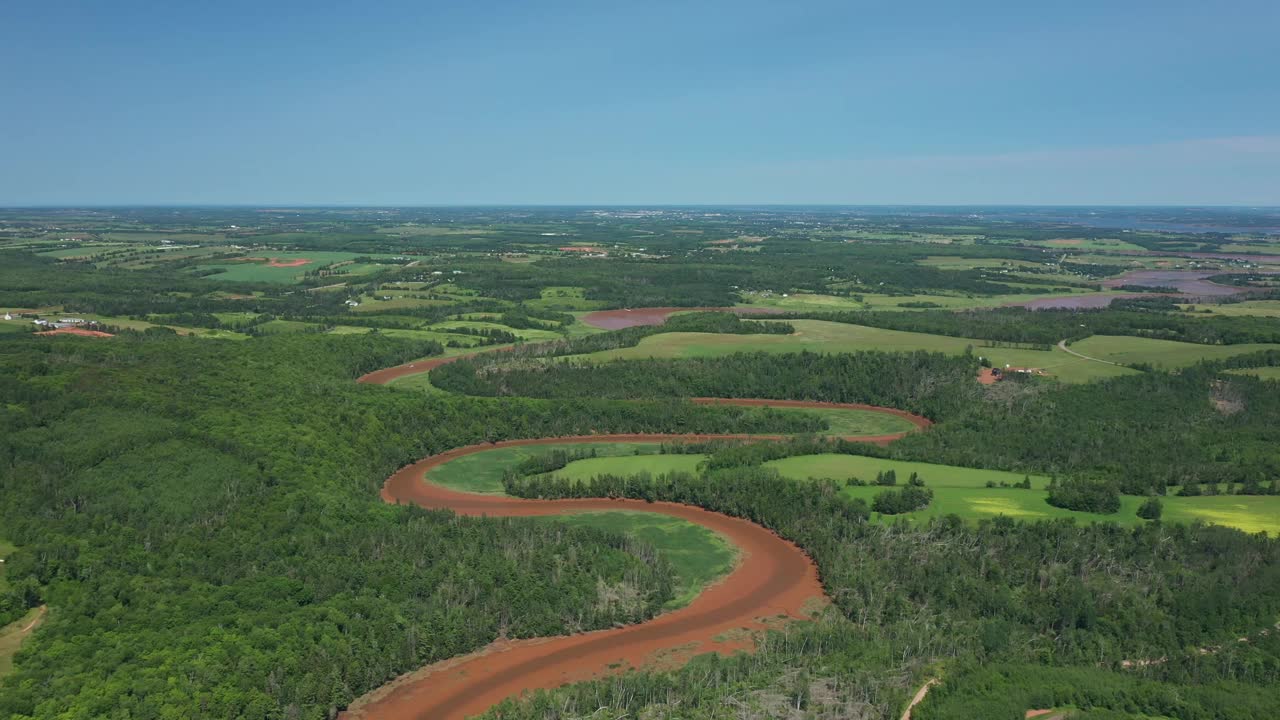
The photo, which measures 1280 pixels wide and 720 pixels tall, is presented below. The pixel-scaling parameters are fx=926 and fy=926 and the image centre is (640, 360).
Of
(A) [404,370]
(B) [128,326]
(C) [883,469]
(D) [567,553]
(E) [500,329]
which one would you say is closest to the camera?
(D) [567,553]

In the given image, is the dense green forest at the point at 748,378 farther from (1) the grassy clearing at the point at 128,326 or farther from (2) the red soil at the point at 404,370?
(1) the grassy clearing at the point at 128,326

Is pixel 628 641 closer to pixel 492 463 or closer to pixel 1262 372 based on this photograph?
pixel 492 463

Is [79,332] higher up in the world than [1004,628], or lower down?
higher up

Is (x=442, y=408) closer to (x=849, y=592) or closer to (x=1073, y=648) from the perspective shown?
(x=849, y=592)

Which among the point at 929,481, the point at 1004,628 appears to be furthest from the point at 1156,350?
the point at 1004,628

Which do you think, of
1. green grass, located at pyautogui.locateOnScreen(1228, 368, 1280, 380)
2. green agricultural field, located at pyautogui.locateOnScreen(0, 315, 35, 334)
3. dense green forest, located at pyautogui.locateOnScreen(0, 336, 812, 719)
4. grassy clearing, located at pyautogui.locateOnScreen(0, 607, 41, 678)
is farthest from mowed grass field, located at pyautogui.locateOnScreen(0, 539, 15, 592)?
green grass, located at pyautogui.locateOnScreen(1228, 368, 1280, 380)

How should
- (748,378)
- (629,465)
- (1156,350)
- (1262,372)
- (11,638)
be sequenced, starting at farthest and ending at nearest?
(1156,350) → (748,378) → (1262,372) → (629,465) → (11,638)
